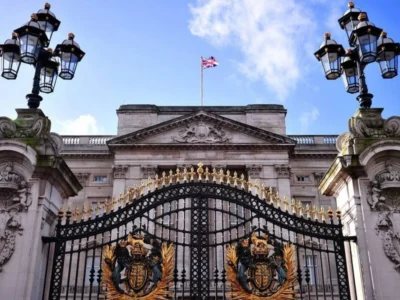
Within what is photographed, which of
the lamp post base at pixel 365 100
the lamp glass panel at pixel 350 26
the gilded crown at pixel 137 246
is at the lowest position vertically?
the gilded crown at pixel 137 246

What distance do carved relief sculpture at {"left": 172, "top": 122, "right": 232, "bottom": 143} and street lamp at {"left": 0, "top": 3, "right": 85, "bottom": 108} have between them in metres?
24.6

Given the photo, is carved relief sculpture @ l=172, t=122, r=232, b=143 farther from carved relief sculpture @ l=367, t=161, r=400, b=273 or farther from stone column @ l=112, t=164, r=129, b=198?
carved relief sculpture @ l=367, t=161, r=400, b=273

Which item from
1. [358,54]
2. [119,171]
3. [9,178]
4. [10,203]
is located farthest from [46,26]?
[119,171]

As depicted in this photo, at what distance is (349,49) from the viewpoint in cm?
1037

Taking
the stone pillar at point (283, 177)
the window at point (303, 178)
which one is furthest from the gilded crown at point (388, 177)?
the window at point (303, 178)

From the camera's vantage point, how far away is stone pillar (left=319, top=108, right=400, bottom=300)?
27.6 feet

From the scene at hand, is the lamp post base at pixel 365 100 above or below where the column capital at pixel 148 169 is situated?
below

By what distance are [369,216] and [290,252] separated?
63.5 inches

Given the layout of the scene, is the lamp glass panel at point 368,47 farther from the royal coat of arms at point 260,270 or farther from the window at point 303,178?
the window at point 303,178

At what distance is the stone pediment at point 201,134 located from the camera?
115 ft

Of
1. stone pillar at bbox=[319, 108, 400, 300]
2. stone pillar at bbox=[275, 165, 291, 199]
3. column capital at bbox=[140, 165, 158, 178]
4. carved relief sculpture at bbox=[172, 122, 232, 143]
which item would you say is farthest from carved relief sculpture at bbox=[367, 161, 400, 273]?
column capital at bbox=[140, 165, 158, 178]

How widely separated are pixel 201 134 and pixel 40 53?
25.7 m

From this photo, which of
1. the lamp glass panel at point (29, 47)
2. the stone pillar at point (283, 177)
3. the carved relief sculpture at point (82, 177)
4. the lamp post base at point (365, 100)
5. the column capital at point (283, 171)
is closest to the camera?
the lamp glass panel at point (29, 47)

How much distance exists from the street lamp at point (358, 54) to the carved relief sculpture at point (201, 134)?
24.8 metres
